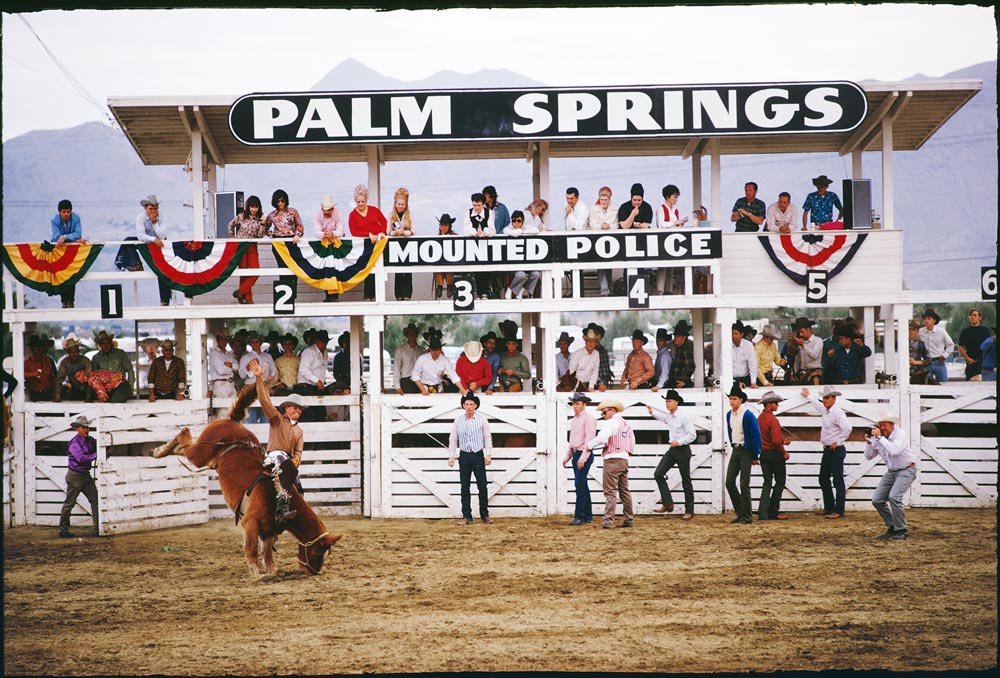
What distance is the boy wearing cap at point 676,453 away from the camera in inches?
644

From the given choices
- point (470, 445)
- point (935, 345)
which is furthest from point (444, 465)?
point (935, 345)

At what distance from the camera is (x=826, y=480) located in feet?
54.5

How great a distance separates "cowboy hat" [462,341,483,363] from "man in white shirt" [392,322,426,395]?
1.06 m

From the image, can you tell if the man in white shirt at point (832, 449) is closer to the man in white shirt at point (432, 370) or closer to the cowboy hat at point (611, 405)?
the cowboy hat at point (611, 405)

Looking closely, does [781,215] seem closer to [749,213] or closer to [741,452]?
[749,213]

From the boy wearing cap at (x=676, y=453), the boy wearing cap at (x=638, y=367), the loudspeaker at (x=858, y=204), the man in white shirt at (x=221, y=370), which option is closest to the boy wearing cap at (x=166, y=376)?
the man in white shirt at (x=221, y=370)

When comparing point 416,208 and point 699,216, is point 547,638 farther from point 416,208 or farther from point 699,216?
point 416,208

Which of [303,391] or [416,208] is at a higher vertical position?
[416,208]

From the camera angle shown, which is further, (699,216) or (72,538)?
(699,216)

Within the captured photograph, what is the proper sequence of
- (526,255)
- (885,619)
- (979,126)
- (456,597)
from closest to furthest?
(885,619), (456,597), (526,255), (979,126)

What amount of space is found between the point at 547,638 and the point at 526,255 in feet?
23.4

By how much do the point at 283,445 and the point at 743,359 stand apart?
7421mm

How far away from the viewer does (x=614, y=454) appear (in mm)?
15914

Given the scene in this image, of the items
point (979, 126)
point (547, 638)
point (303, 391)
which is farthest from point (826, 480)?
point (979, 126)
